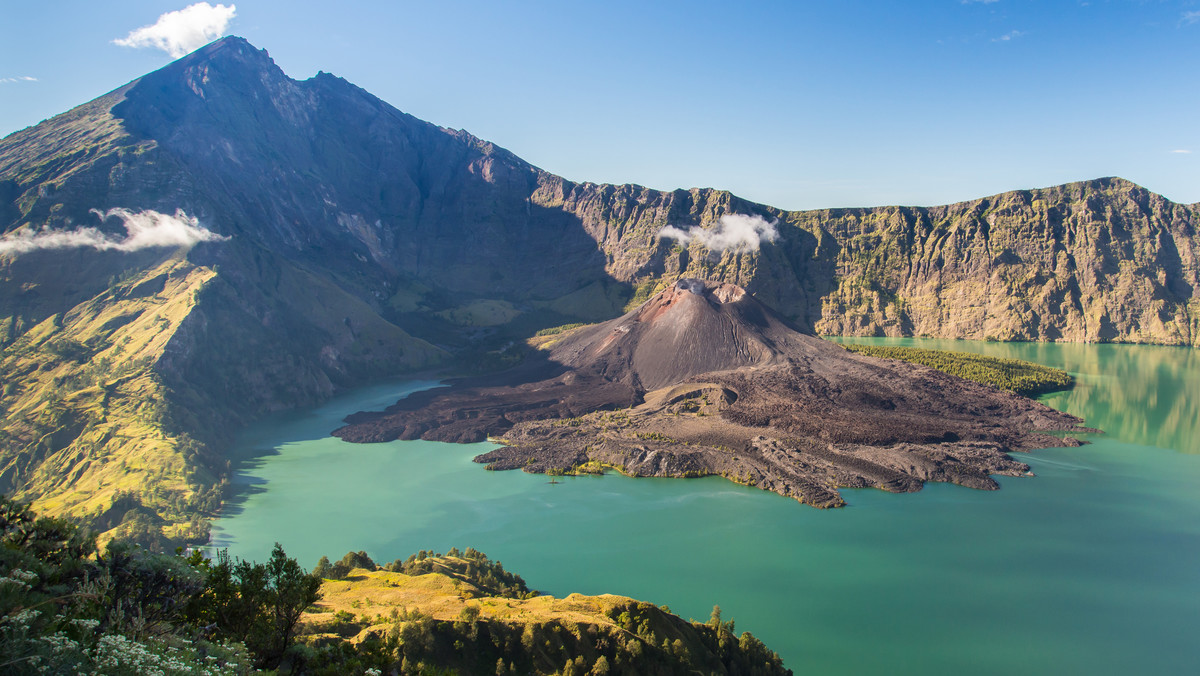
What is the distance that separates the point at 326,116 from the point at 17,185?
3275 inches

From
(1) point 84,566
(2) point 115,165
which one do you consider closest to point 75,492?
(1) point 84,566

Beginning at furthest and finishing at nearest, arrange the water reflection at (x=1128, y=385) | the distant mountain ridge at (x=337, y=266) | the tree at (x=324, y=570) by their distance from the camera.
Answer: the water reflection at (x=1128, y=385), the distant mountain ridge at (x=337, y=266), the tree at (x=324, y=570)

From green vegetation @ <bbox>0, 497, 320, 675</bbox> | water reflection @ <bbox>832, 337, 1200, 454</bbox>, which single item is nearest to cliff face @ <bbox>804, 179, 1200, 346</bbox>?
water reflection @ <bbox>832, 337, 1200, 454</bbox>

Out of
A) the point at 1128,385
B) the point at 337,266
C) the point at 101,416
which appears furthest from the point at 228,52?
the point at 1128,385

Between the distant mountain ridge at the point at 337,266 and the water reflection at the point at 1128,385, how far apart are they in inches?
326

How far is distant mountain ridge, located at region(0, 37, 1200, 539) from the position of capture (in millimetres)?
51281

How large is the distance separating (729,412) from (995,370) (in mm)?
38527

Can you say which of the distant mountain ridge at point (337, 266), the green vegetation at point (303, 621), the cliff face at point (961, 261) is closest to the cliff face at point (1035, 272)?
the cliff face at point (961, 261)

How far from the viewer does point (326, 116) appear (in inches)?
5728

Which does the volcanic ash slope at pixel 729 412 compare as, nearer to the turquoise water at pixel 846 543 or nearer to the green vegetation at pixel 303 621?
the turquoise water at pixel 846 543

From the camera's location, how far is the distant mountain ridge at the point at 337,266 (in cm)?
5128

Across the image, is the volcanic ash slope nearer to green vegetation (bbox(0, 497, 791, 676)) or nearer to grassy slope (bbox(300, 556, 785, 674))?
grassy slope (bbox(300, 556, 785, 674))

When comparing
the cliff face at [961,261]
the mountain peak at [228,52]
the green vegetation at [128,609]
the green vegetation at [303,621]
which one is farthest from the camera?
the mountain peak at [228,52]

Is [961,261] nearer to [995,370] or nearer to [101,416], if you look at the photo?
[995,370]
